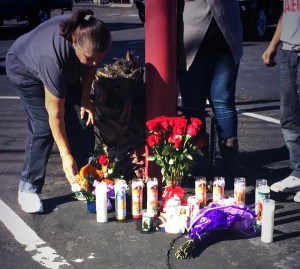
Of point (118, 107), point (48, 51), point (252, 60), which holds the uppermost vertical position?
point (48, 51)

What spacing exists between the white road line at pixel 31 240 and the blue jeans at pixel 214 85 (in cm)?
155

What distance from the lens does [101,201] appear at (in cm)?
412

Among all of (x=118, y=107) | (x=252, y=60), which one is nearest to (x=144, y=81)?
(x=118, y=107)

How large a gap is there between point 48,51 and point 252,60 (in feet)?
25.9

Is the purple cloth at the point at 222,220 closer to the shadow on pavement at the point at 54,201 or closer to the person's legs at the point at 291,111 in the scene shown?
the person's legs at the point at 291,111

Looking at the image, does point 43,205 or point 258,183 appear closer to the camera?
point 258,183

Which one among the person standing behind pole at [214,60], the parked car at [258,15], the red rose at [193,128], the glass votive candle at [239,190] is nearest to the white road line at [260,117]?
the person standing behind pole at [214,60]

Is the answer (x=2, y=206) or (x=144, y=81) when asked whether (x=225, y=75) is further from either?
(x=2, y=206)

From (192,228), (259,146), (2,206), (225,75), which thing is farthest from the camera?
(259,146)

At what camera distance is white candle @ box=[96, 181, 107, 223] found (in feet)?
13.5

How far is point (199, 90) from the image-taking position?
4.85m

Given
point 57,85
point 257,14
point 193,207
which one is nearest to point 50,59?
point 57,85

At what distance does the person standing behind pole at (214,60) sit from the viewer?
15.2 feet

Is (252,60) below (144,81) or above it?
below
